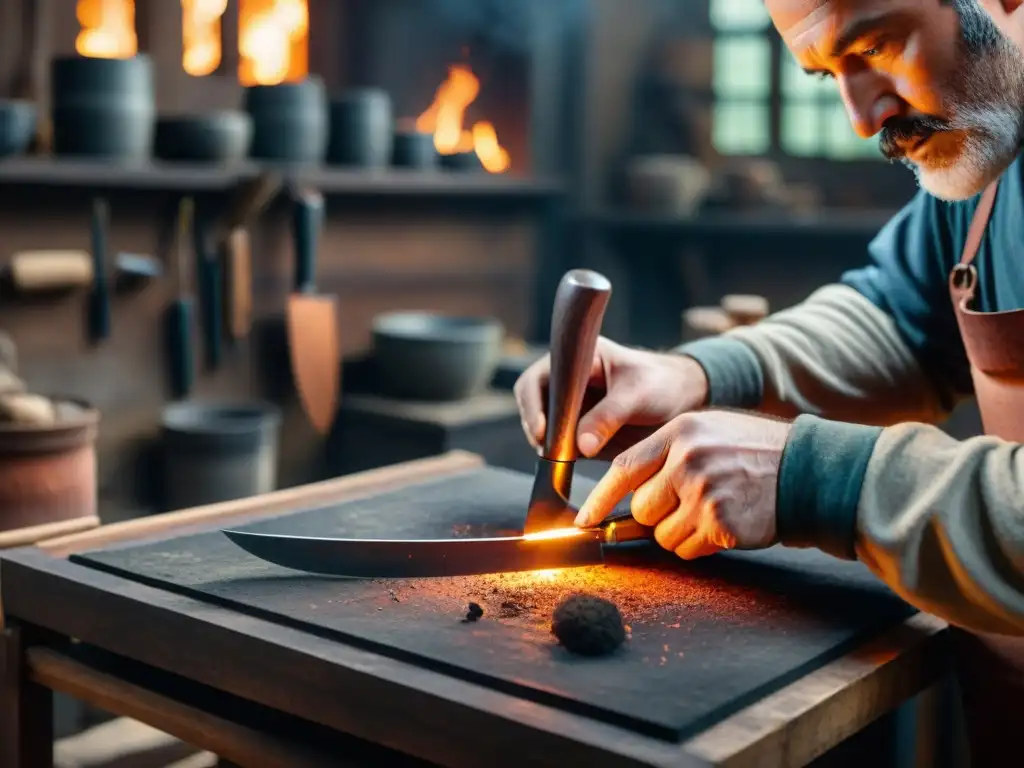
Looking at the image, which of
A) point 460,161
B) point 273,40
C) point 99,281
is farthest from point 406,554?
point 273,40

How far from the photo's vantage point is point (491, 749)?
1.22 m

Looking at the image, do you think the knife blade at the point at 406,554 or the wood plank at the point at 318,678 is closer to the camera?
the wood plank at the point at 318,678

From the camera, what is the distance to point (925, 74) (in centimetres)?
172

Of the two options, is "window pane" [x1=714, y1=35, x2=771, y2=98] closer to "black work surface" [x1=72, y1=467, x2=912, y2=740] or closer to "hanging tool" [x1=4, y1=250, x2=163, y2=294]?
"hanging tool" [x1=4, y1=250, x2=163, y2=294]

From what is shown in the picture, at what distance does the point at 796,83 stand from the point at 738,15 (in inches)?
16.6

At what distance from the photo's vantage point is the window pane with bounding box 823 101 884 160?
5.59 meters

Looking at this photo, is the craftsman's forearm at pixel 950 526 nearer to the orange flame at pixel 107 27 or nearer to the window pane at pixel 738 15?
the orange flame at pixel 107 27

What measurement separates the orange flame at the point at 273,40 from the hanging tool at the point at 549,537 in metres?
3.40

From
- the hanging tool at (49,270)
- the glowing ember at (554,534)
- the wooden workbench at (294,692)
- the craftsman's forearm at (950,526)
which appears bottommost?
the wooden workbench at (294,692)

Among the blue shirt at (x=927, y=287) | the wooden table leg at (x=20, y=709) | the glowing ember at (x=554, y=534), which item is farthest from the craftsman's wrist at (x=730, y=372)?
the wooden table leg at (x=20, y=709)

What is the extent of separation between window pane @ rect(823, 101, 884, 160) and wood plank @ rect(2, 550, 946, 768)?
4339mm

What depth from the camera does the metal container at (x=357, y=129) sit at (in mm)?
4496

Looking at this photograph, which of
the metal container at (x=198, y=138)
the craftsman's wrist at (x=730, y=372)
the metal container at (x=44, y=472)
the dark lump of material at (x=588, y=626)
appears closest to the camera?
the dark lump of material at (x=588, y=626)

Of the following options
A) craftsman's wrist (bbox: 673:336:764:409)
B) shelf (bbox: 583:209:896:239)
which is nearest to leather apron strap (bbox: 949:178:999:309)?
craftsman's wrist (bbox: 673:336:764:409)
